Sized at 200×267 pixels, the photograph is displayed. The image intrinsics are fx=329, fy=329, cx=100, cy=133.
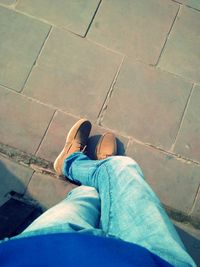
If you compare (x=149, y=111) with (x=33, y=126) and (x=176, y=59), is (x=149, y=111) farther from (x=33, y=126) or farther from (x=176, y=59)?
(x=33, y=126)

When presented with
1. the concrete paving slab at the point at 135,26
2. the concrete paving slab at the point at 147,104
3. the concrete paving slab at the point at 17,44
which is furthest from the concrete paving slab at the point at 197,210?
the concrete paving slab at the point at 17,44

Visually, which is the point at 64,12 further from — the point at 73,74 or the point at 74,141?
the point at 74,141

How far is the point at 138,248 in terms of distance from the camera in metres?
1.27

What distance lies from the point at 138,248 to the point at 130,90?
1666 millimetres

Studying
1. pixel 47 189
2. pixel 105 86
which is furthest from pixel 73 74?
pixel 47 189

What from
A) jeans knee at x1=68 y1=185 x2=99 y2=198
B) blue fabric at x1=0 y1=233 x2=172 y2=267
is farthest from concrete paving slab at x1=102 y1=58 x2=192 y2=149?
blue fabric at x1=0 y1=233 x2=172 y2=267

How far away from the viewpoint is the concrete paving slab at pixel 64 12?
110 inches

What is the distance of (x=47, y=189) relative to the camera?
8.02 ft

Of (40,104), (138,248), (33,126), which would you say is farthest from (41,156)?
(138,248)

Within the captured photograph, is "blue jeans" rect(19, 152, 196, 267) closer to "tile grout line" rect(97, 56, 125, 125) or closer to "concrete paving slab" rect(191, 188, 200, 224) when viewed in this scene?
"tile grout line" rect(97, 56, 125, 125)

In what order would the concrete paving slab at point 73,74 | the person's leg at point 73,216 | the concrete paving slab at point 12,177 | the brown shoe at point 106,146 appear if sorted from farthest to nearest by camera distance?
the concrete paving slab at point 73,74
the brown shoe at point 106,146
the concrete paving slab at point 12,177
the person's leg at point 73,216

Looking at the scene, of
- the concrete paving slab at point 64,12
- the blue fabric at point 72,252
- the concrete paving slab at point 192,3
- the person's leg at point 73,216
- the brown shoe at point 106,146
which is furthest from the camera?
the concrete paving slab at point 192,3

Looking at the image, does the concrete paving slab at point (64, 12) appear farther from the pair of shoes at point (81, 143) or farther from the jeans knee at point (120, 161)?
the jeans knee at point (120, 161)

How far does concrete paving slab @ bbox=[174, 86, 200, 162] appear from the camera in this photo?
8.74 ft
